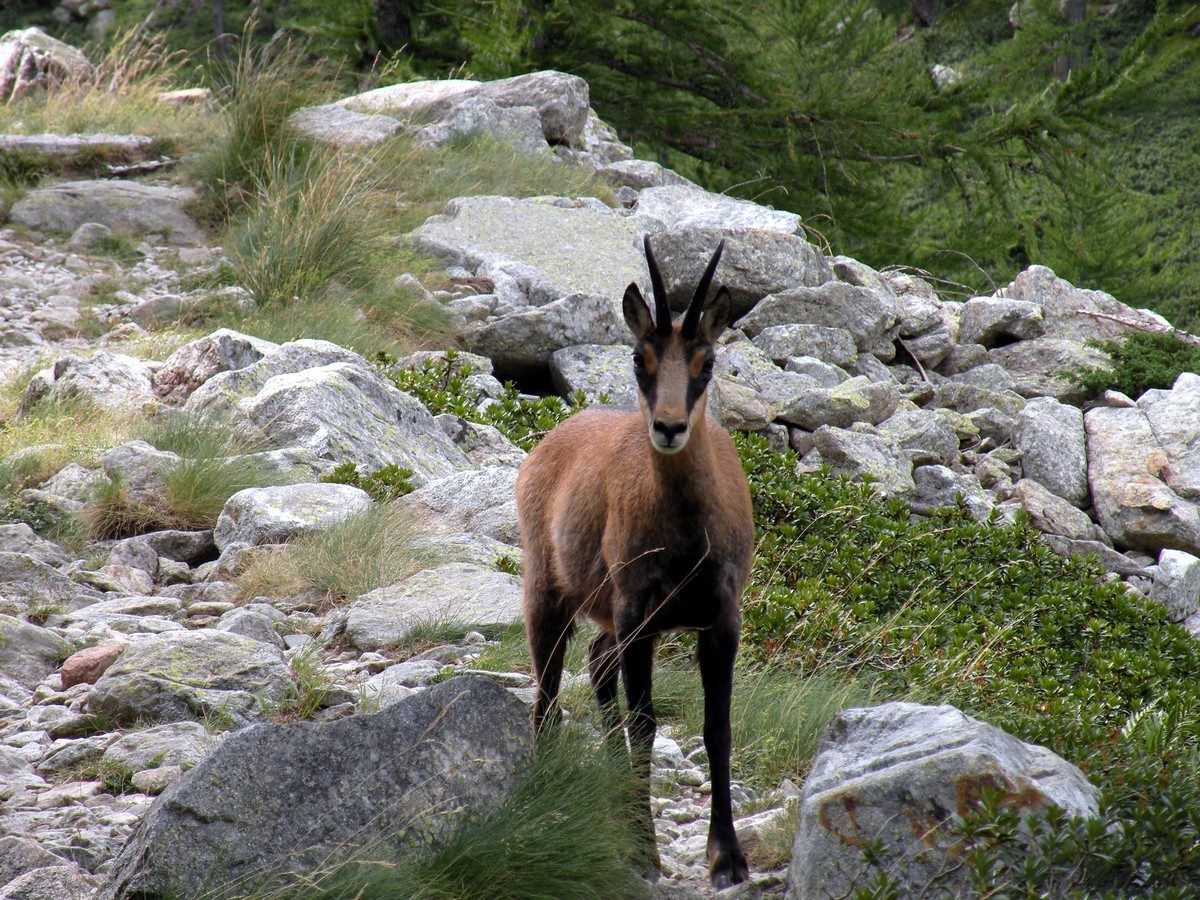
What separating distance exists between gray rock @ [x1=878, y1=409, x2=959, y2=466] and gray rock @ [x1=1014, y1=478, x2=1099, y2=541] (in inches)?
26.7

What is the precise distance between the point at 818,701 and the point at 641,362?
201 centimetres

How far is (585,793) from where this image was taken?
3682 millimetres

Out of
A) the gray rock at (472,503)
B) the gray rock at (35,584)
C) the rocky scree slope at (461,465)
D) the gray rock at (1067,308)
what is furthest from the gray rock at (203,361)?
the gray rock at (1067,308)

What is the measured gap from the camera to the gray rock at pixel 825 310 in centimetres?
1172

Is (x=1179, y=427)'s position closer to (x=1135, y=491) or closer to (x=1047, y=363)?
(x=1135, y=491)

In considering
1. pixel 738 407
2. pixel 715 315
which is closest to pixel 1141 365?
pixel 738 407

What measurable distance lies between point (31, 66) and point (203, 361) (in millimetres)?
12087

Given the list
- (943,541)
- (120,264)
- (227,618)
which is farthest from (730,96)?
(227,618)

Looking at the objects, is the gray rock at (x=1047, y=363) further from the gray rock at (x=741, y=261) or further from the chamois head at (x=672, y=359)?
the chamois head at (x=672, y=359)

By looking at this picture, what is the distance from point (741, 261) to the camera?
11891mm

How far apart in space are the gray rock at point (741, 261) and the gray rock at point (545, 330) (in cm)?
111

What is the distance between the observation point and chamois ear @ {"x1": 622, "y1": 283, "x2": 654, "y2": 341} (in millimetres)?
4078

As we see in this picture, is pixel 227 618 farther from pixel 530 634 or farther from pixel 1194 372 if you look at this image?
pixel 1194 372

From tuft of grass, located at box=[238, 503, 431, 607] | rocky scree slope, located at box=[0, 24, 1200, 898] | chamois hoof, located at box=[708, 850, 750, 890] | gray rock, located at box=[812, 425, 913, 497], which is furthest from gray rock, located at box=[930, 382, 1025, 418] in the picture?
chamois hoof, located at box=[708, 850, 750, 890]
